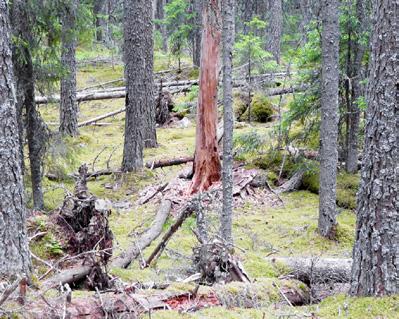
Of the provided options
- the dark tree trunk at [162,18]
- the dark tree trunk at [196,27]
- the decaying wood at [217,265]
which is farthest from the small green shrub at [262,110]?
the dark tree trunk at [162,18]

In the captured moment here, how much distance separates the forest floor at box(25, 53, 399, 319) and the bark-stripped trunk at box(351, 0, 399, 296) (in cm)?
25

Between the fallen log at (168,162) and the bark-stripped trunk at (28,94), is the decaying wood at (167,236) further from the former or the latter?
the fallen log at (168,162)

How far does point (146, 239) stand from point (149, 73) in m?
6.12

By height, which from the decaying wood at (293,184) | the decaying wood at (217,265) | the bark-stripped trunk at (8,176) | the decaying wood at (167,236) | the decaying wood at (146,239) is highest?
the bark-stripped trunk at (8,176)

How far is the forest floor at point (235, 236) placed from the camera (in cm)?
400

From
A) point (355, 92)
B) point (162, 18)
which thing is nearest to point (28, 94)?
point (355, 92)

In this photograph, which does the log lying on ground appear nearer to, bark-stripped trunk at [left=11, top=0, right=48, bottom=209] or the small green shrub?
bark-stripped trunk at [left=11, top=0, right=48, bottom=209]

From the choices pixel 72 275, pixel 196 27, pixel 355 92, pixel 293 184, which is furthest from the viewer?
pixel 196 27

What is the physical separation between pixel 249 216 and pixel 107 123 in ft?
30.6

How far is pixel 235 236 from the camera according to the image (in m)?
8.30

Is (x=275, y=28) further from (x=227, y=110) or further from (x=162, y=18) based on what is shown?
(x=227, y=110)

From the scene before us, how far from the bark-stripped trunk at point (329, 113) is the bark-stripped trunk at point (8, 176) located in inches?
196

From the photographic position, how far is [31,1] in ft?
25.8

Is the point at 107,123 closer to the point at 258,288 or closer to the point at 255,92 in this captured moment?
the point at 255,92
